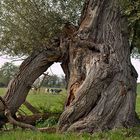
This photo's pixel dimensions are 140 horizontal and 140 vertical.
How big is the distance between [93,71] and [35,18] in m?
4.02

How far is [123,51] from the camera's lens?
46.7 feet

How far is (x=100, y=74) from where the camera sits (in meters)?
13.1

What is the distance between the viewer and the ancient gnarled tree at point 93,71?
42.4 ft

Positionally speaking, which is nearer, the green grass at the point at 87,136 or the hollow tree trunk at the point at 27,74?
the green grass at the point at 87,136

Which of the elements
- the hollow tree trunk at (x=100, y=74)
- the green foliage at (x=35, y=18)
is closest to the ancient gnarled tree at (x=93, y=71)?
the hollow tree trunk at (x=100, y=74)

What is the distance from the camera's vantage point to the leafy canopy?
16.0m

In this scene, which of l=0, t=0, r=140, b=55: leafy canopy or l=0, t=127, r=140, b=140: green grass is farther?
l=0, t=0, r=140, b=55: leafy canopy

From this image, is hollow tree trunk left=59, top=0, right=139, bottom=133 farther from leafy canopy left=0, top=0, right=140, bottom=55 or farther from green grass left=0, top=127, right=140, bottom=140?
leafy canopy left=0, top=0, right=140, bottom=55

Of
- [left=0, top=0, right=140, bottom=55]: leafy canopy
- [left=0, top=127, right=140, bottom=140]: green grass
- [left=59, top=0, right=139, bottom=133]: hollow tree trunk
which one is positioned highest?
[left=0, top=0, right=140, bottom=55]: leafy canopy

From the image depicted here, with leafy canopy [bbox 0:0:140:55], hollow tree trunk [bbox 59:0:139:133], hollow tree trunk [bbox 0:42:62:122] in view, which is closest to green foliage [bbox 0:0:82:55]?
leafy canopy [bbox 0:0:140:55]

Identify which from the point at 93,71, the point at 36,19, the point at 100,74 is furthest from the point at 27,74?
the point at 100,74

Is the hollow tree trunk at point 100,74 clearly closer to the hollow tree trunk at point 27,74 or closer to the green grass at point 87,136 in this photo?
the hollow tree trunk at point 27,74

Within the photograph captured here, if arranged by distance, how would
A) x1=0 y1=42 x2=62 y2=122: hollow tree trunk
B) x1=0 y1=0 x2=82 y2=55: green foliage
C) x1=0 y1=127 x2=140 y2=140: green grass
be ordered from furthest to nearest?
x1=0 y1=0 x2=82 y2=55: green foliage
x1=0 y1=42 x2=62 y2=122: hollow tree trunk
x1=0 y1=127 x2=140 y2=140: green grass

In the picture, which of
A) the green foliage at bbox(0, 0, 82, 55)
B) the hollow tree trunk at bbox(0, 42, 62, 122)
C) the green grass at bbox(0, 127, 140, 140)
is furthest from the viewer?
the green foliage at bbox(0, 0, 82, 55)
